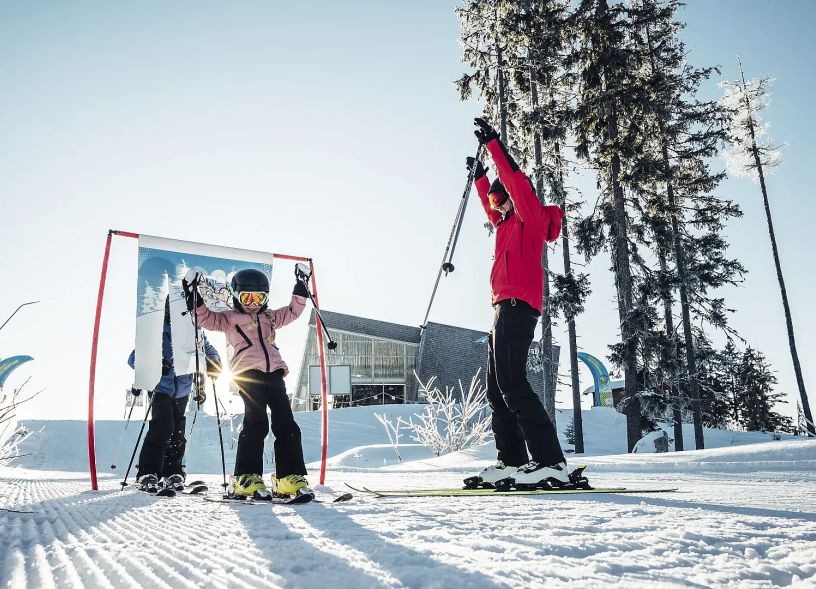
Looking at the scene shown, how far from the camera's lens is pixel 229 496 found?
10.7ft

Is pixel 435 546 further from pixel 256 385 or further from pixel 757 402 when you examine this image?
pixel 757 402

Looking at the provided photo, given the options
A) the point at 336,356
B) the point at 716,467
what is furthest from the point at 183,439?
the point at 336,356

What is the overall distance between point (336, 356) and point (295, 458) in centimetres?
2490

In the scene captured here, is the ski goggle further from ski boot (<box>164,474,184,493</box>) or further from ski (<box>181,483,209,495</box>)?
ski boot (<box>164,474,184,493</box>)

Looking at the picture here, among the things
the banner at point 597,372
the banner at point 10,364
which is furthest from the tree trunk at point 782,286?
the banner at point 10,364

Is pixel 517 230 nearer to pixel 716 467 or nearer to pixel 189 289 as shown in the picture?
pixel 189 289

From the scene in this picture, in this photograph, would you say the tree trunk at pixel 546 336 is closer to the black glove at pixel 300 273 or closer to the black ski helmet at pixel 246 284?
the black glove at pixel 300 273

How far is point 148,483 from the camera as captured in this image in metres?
4.30

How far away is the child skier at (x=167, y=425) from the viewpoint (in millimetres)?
4453

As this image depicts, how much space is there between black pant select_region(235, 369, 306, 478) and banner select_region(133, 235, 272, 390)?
1.11 m

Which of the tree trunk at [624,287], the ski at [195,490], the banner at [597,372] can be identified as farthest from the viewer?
the banner at [597,372]

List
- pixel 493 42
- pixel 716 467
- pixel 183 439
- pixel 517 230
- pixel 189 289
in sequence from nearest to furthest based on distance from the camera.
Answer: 1. pixel 517 230
2. pixel 189 289
3. pixel 716 467
4. pixel 183 439
5. pixel 493 42

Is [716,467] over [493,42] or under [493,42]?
under

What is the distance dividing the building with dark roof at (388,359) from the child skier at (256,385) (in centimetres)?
2378
